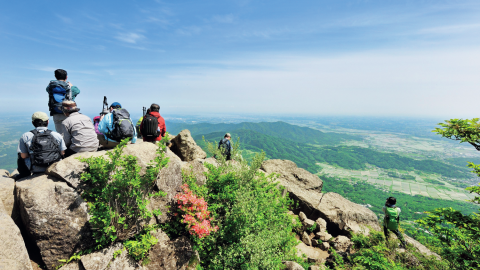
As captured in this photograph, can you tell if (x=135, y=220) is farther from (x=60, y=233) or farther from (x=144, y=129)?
(x=144, y=129)

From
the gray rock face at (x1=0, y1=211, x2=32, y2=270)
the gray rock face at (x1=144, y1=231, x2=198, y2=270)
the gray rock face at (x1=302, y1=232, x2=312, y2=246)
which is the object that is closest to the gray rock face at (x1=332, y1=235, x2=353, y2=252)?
the gray rock face at (x1=302, y1=232, x2=312, y2=246)

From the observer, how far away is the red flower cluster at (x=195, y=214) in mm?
6312

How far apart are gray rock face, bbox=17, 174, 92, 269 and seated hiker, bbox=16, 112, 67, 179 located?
0.44 metres

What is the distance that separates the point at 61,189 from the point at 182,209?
344 centimetres

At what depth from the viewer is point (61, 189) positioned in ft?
17.6

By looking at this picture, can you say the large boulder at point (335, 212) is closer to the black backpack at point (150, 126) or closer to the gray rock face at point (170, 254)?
the gray rock face at point (170, 254)

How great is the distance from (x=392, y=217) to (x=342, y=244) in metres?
3.08

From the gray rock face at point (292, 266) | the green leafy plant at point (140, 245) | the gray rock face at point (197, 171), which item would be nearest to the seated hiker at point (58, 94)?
the gray rock face at point (197, 171)

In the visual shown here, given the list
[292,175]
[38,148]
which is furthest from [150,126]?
[292,175]

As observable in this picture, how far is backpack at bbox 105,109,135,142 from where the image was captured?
7.40 metres

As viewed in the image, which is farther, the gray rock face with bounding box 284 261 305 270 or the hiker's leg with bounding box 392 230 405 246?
the hiker's leg with bounding box 392 230 405 246

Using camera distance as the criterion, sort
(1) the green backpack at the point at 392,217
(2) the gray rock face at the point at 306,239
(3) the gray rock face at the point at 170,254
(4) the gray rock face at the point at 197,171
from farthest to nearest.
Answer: (2) the gray rock face at the point at 306,239
(1) the green backpack at the point at 392,217
(4) the gray rock face at the point at 197,171
(3) the gray rock face at the point at 170,254

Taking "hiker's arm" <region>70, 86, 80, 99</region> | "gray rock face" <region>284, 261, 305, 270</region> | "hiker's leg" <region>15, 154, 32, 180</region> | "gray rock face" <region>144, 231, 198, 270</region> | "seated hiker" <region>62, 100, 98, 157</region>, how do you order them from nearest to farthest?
1. "hiker's leg" <region>15, 154, 32, 180</region>
2. "gray rock face" <region>144, 231, 198, 270</region>
3. "seated hiker" <region>62, 100, 98, 157</region>
4. "gray rock face" <region>284, 261, 305, 270</region>
5. "hiker's arm" <region>70, 86, 80, 99</region>

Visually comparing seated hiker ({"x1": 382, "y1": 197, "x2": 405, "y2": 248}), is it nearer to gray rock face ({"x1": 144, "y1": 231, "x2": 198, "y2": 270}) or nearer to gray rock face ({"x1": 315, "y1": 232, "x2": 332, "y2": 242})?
gray rock face ({"x1": 315, "y1": 232, "x2": 332, "y2": 242})
